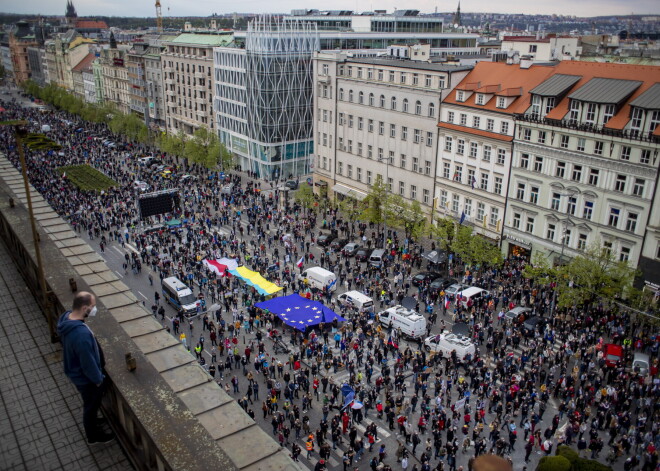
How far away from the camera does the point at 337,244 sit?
58719mm

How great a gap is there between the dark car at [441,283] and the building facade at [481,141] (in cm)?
686

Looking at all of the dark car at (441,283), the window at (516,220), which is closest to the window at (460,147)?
the window at (516,220)

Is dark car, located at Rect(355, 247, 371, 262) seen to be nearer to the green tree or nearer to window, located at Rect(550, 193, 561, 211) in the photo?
the green tree

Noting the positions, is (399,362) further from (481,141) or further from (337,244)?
(481,141)

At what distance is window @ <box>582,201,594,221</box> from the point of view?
4616cm

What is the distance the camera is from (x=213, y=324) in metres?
40.7

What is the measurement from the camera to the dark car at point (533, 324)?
40.6 m

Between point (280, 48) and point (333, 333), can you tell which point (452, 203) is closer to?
point (333, 333)

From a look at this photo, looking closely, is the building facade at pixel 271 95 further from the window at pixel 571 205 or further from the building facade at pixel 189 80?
the window at pixel 571 205

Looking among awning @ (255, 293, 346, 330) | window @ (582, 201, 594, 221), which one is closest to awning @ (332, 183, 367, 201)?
awning @ (255, 293, 346, 330)

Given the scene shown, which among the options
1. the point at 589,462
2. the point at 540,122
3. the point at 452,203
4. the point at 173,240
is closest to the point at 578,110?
the point at 540,122

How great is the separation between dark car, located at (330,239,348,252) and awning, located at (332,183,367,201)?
9.66 metres

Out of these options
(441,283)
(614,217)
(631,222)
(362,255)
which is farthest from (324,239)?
(631,222)

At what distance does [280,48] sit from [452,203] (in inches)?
1583
